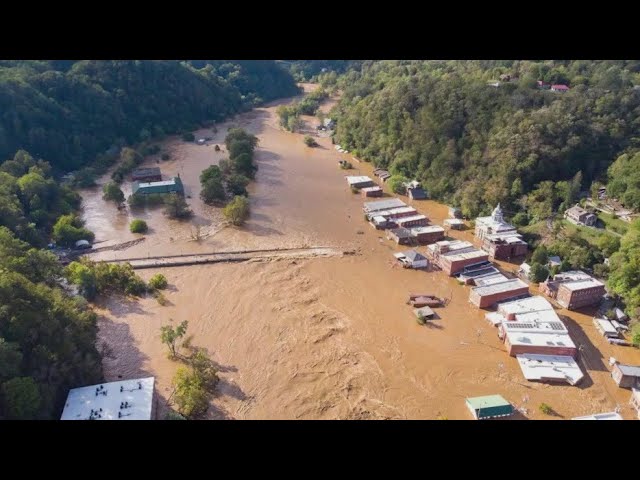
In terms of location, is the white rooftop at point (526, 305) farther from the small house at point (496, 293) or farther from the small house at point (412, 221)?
the small house at point (412, 221)

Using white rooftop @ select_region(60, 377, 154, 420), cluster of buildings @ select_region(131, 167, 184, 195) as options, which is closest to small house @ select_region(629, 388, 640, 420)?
white rooftop @ select_region(60, 377, 154, 420)

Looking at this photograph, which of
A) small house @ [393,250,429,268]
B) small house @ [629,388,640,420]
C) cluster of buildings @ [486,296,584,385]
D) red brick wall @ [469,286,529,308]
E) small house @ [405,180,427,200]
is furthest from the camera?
small house @ [405,180,427,200]

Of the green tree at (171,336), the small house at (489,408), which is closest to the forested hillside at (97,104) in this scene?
the green tree at (171,336)

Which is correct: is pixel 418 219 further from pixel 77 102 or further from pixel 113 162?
pixel 77 102

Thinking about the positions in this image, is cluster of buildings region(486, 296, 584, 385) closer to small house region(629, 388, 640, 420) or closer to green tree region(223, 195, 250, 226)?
small house region(629, 388, 640, 420)

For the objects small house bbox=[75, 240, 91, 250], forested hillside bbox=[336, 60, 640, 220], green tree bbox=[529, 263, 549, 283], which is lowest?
small house bbox=[75, 240, 91, 250]

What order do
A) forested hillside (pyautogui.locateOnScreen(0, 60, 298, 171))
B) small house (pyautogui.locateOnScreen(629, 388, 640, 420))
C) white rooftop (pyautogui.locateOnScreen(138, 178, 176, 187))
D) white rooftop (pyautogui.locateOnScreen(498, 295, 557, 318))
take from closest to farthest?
small house (pyautogui.locateOnScreen(629, 388, 640, 420))
white rooftop (pyautogui.locateOnScreen(498, 295, 557, 318))
white rooftop (pyautogui.locateOnScreen(138, 178, 176, 187))
forested hillside (pyautogui.locateOnScreen(0, 60, 298, 171))

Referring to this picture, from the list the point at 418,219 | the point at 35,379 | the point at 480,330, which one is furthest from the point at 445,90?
the point at 35,379

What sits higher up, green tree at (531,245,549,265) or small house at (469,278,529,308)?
green tree at (531,245,549,265)
